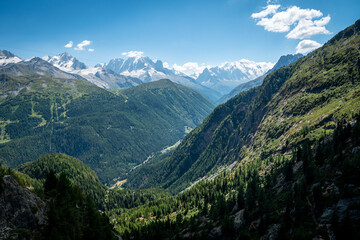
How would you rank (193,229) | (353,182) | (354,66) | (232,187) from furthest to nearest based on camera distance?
(354,66) → (232,187) → (193,229) → (353,182)

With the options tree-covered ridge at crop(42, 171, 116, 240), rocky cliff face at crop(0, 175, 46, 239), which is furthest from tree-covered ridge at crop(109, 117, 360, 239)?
rocky cliff face at crop(0, 175, 46, 239)

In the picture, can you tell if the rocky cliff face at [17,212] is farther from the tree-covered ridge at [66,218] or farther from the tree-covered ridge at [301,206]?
the tree-covered ridge at [301,206]

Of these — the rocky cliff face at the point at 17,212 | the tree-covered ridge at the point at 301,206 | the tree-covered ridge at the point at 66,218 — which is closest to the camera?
the rocky cliff face at the point at 17,212

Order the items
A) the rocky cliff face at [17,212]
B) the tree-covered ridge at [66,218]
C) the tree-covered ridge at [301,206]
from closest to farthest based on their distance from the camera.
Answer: the rocky cliff face at [17,212]
the tree-covered ridge at [301,206]
the tree-covered ridge at [66,218]

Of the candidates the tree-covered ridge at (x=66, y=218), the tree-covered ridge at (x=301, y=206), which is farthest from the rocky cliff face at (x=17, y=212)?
the tree-covered ridge at (x=301, y=206)

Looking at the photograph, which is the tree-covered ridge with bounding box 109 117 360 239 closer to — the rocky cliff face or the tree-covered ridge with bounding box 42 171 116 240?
the tree-covered ridge with bounding box 42 171 116 240

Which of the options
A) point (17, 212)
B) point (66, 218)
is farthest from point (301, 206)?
point (17, 212)

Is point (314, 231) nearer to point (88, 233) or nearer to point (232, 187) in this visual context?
point (88, 233)

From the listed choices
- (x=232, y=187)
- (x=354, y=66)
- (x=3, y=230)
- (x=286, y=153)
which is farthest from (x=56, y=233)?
(x=354, y=66)
